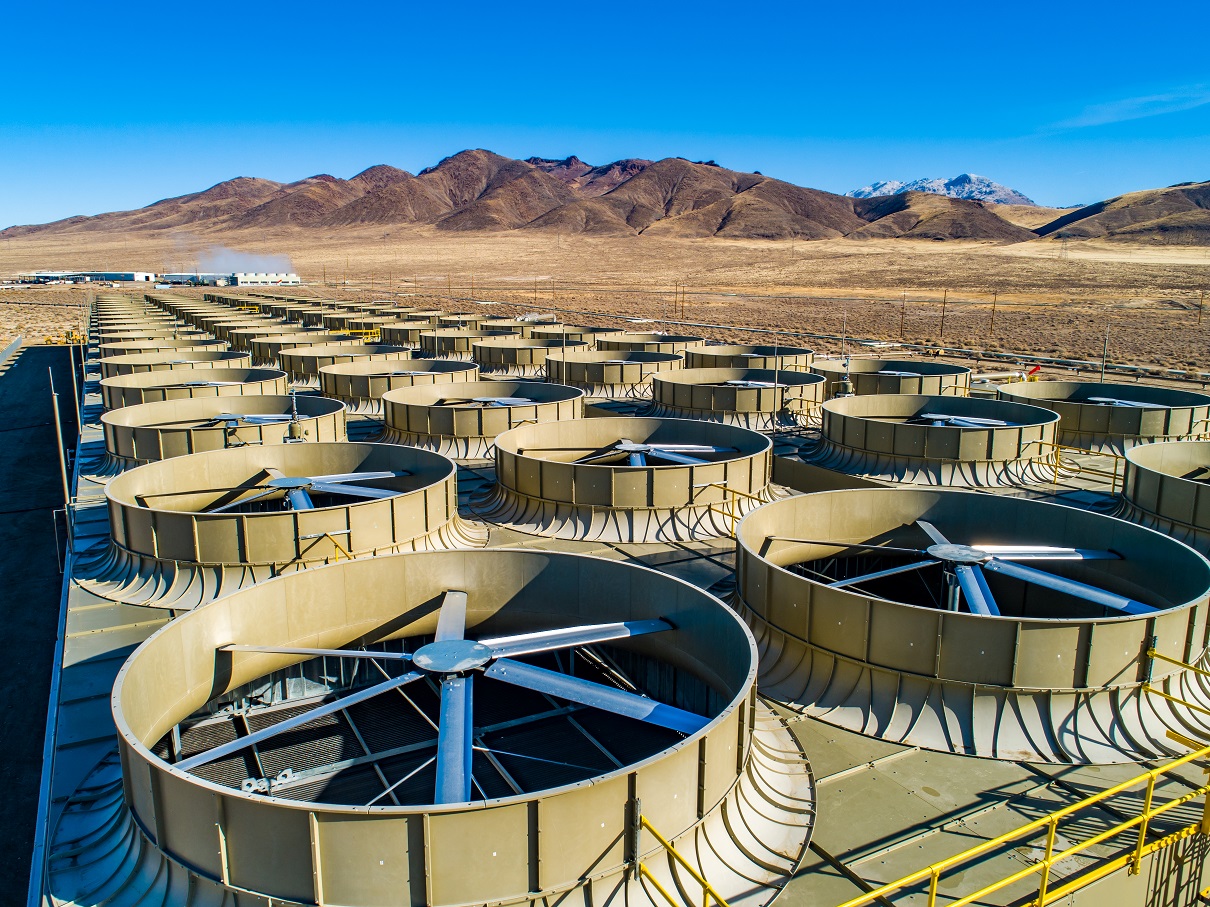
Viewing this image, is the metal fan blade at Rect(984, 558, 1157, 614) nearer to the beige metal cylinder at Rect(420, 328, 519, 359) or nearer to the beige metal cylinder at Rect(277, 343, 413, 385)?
the beige metal cylinder at Rect(277, 343, 413, 385)

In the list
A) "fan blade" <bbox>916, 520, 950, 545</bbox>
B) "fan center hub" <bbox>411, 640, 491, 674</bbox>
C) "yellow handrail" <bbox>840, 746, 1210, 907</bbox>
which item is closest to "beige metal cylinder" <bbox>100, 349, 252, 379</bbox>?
"fan center hub" <bbox>411, 640, 491, 674</bbox>

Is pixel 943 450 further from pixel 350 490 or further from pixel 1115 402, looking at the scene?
pixel 350 490

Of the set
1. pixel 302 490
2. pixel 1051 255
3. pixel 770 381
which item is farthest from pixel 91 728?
pixel 1051 255

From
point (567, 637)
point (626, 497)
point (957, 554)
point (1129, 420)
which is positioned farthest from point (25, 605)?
point (1129, 420)

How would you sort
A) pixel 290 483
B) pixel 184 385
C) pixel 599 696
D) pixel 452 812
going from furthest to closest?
pixel 184 385 < pixel 290 483 < pixel 599 696 < pixel 452 812

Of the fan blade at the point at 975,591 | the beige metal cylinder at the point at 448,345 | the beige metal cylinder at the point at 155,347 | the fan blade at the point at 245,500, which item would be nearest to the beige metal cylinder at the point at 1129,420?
the fan blade at the point at 975,591

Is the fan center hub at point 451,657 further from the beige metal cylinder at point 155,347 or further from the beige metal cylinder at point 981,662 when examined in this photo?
the beige metal cylinder at point 155,347
